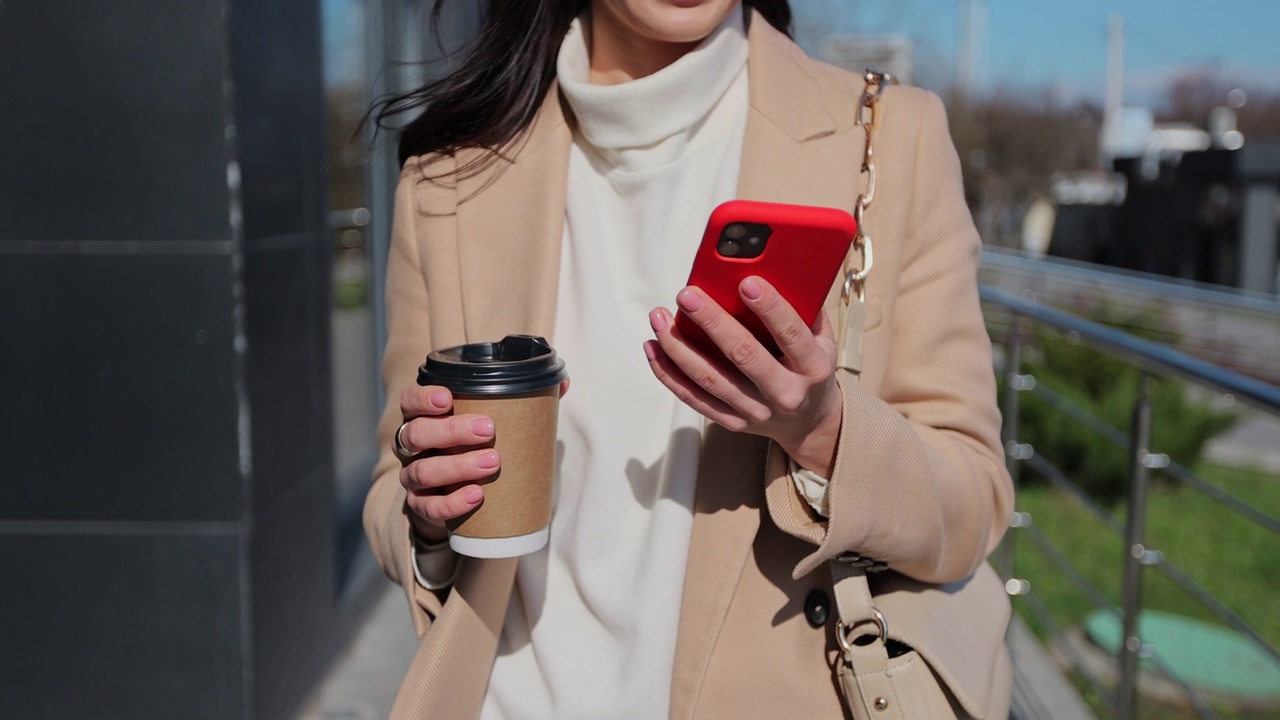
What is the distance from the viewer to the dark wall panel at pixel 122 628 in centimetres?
305

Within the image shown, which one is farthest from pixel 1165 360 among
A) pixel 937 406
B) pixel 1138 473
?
pixel 937 406

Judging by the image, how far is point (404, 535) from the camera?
1508 millimetres

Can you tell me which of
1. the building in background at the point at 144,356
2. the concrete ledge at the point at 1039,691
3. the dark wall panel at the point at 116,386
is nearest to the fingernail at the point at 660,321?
the building in background at the point at 144,356

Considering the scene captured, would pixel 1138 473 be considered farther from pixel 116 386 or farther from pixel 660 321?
pixel 116 386

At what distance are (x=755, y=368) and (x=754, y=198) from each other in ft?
1.52

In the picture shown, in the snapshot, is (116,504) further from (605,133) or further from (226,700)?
(605,133)

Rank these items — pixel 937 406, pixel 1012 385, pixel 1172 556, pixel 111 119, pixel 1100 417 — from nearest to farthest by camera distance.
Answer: pixel 937 406 < pixel 111 119 < pixel 1012 385 < pixel 1172 556 < pixel 1100 417

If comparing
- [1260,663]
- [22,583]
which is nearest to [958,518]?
[22,583]

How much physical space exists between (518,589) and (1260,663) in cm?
466

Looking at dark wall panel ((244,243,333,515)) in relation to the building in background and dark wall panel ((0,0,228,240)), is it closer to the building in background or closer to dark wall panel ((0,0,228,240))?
the building in background

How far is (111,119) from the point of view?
9.53ft

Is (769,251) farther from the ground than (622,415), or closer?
farther from the ground

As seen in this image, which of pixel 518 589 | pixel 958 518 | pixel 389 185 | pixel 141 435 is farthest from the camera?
pixel 389 185

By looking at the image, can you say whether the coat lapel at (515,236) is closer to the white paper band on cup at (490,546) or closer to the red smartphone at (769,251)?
the white paper band on cup at (490,546)
